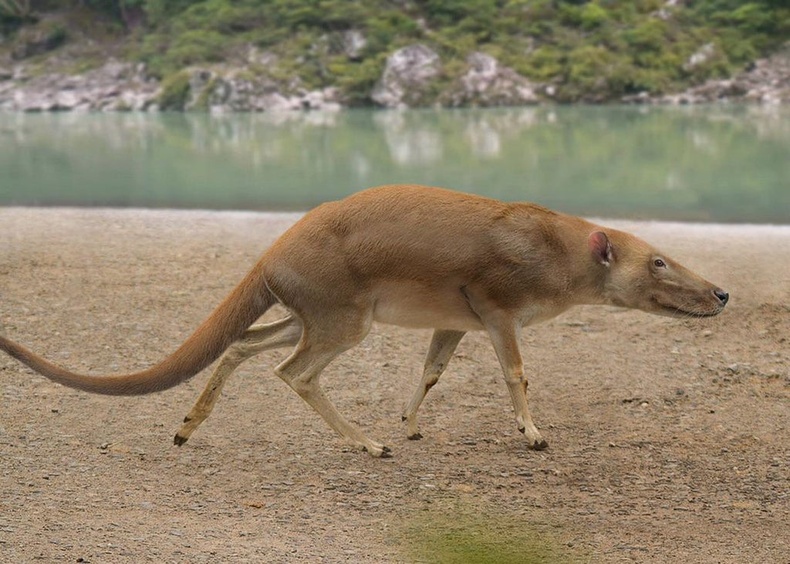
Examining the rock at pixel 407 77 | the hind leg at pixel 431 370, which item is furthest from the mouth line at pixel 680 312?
the rock at pixel 407 77

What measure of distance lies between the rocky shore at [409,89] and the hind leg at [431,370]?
3124 cm

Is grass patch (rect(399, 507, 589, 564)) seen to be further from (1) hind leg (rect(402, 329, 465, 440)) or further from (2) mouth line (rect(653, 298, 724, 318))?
(2) mouth line (rect(653, 298, 724, 318))

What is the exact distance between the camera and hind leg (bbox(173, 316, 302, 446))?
6152 millimetres

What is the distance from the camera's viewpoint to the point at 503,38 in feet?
132

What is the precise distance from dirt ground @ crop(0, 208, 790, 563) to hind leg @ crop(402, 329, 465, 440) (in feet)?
0.35

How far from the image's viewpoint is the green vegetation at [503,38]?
1496 inches

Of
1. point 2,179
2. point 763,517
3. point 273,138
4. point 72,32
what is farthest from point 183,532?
point 72,32

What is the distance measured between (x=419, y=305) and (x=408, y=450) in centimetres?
86

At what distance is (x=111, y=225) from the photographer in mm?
14266

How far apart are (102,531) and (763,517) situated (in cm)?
289

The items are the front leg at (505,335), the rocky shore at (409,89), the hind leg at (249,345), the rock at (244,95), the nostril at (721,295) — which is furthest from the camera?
the rock at (244,95)

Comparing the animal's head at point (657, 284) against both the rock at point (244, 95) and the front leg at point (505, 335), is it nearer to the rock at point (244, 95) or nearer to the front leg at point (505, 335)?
the front leg at point (505, 335)

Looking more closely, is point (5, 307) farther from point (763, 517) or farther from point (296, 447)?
point (763, 517)

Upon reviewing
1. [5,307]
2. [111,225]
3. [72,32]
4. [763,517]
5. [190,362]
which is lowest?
[72,32]
